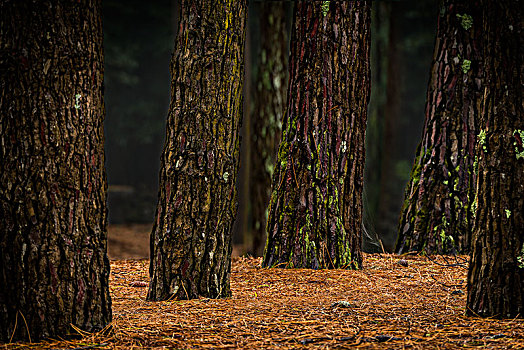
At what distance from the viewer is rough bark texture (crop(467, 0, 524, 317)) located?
171 inches

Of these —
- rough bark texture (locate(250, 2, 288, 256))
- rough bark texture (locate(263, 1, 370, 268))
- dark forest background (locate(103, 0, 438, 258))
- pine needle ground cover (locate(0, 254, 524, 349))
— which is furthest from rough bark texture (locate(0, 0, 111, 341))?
dark forest background (locate(103, 0, 438, 258))

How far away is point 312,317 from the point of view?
4.57m

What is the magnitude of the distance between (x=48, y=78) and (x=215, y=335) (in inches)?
80.8

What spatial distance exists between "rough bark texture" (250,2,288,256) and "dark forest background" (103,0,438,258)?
1.16ft

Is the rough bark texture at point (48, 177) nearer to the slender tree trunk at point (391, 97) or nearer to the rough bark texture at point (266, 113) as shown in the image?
the rough bark texture at point (266, 113)

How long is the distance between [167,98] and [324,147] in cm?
2113

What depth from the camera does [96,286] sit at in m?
3.94

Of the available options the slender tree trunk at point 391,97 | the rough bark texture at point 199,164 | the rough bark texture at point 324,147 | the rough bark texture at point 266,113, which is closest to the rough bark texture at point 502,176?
the rough bark texture at point 199,164

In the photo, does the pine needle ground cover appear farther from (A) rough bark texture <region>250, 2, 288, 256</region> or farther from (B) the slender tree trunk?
(B) the slender tree trunk

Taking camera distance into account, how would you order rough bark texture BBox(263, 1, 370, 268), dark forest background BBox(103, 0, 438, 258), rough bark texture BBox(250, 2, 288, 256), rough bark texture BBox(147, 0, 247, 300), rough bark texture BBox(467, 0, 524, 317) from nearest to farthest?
rough bark texture BBox(467, 0, 524, 317), rough bark texture BBox(147, 0, 247, 300), rough bark texture BBox(263, 1, 370, 268), rough bark texture BBox(250, 2, 288, 256), dark forest background BBox(103, 0, 438, 258)

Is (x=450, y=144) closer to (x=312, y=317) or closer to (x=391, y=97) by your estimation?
(x=312, y=317)

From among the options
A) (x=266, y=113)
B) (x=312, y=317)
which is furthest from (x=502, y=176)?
(x=266, y=113)

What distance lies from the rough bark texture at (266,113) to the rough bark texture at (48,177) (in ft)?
22.0

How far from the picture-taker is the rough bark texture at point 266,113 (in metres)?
10.6
